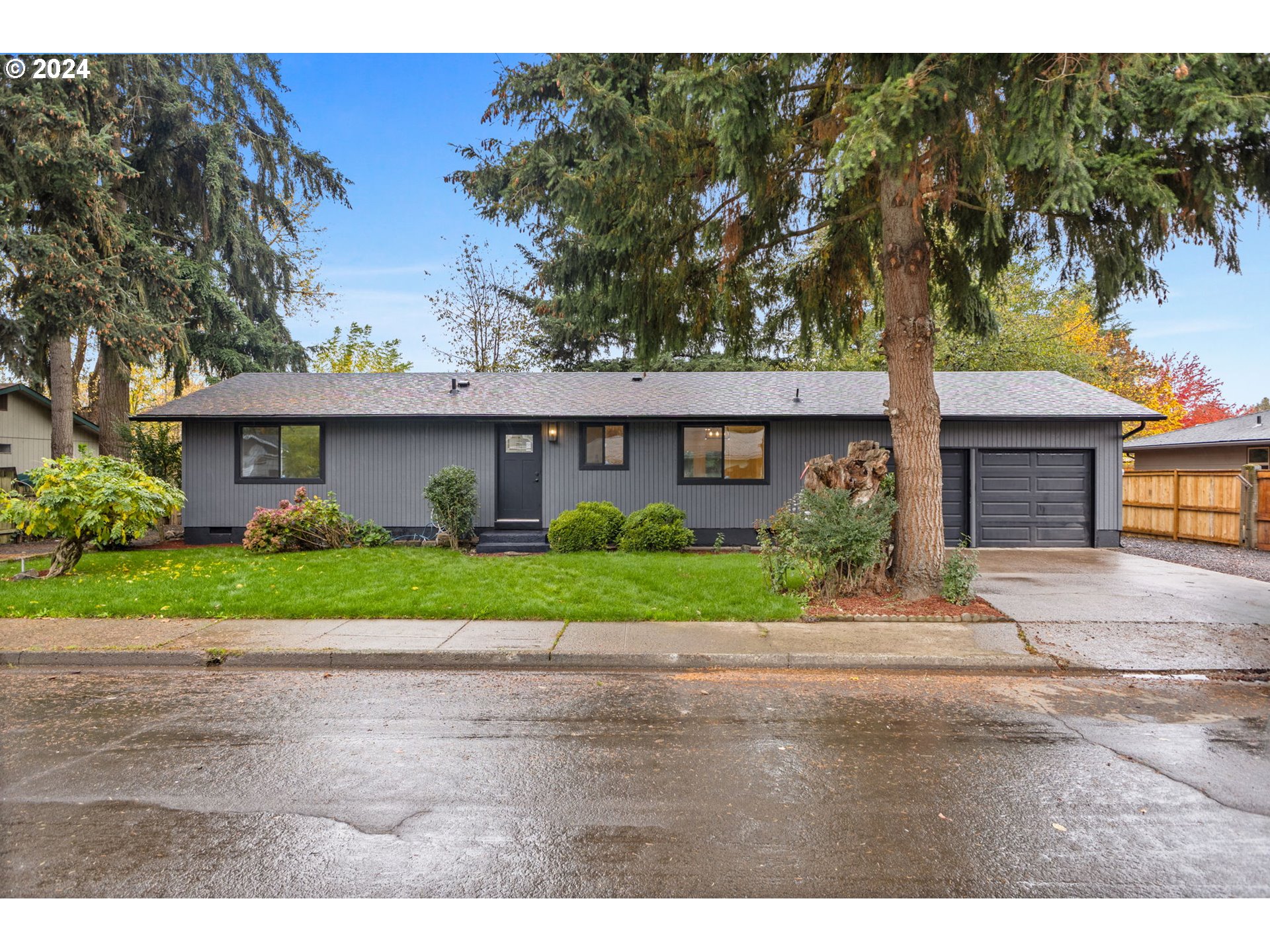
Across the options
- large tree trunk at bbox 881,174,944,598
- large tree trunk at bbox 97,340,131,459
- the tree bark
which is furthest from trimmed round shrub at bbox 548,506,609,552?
large tree trunk at bbox 97,340,131,459

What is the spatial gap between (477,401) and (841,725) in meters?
11.2

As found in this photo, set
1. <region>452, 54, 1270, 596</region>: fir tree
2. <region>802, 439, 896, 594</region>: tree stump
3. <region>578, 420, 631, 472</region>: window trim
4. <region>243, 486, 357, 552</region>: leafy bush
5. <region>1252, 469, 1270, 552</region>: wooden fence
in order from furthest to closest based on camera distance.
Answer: <region>578, 420, 631, 472</region>: window trim < <region>1252, 469, 1270, 552</region>: wooden fence < <region>243, 486, 357, 552</region>: leafy bush < <region>802, 439, 896, 594</region>: tree stump < <region>452, 54, 1270, 596</region>: fir tree

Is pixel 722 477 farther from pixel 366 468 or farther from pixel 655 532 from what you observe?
pixel 366 468

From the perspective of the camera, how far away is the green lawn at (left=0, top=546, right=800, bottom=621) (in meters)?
7.11

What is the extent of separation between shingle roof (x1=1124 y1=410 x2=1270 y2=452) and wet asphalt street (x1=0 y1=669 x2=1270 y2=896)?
15.2 metres

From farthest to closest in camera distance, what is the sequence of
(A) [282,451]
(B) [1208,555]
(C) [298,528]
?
(A) [282,451] → (B) [1208,555] → (C) [298,528]

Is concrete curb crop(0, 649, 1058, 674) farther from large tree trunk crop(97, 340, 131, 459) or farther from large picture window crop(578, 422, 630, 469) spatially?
large tree trunk crop(97, 340, 131, 459)

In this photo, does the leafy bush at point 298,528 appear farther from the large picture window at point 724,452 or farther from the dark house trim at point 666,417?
the large picture window at point 724,452

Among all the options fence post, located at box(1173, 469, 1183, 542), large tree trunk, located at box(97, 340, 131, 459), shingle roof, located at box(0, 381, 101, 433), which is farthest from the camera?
large tree trunk, located at box(97, 340, 131, 459)

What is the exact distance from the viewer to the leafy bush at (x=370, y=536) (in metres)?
12.8

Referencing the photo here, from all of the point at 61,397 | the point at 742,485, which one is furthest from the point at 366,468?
the point at 742,485

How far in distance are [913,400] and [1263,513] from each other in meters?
11.3

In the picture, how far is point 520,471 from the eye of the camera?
13.8 metres

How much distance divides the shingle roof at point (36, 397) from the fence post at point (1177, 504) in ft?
87.9
